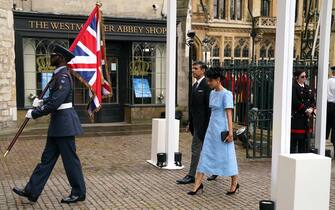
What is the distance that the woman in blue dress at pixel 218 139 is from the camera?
6.41m

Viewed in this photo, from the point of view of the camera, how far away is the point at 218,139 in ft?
21.2

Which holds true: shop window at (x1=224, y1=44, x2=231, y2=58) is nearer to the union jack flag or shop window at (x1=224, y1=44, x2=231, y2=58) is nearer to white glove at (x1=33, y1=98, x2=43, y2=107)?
the union jack flag

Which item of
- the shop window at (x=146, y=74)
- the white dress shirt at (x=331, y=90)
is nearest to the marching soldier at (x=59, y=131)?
the white dress shirt at (x=331, y=90)

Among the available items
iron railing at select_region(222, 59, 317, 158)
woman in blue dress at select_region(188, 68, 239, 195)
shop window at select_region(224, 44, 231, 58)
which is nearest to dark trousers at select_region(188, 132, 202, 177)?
woman in blue dress at select_region(188, 68, 239, 195)

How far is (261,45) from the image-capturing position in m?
39.1

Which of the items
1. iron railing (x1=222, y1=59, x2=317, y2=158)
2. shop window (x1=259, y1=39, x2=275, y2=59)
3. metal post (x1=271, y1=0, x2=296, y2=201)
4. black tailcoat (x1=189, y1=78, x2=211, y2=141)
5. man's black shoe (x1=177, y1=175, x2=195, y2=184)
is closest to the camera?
metal post (x1=271, y1=0, x2=296, y2=201)

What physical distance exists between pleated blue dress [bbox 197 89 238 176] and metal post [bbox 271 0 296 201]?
1.15 m

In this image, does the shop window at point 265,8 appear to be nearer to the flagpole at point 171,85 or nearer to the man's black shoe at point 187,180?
the flagpole at point 171,85

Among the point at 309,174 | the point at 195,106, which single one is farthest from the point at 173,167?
the point at 309,174

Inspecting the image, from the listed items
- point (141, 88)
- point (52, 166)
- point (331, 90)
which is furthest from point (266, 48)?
point (52, 166)

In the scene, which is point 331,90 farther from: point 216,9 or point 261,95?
point 216,9

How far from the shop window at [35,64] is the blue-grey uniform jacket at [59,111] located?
8.49 m

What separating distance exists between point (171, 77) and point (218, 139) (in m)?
2.20

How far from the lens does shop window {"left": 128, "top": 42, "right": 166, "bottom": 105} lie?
15500 millimetres
